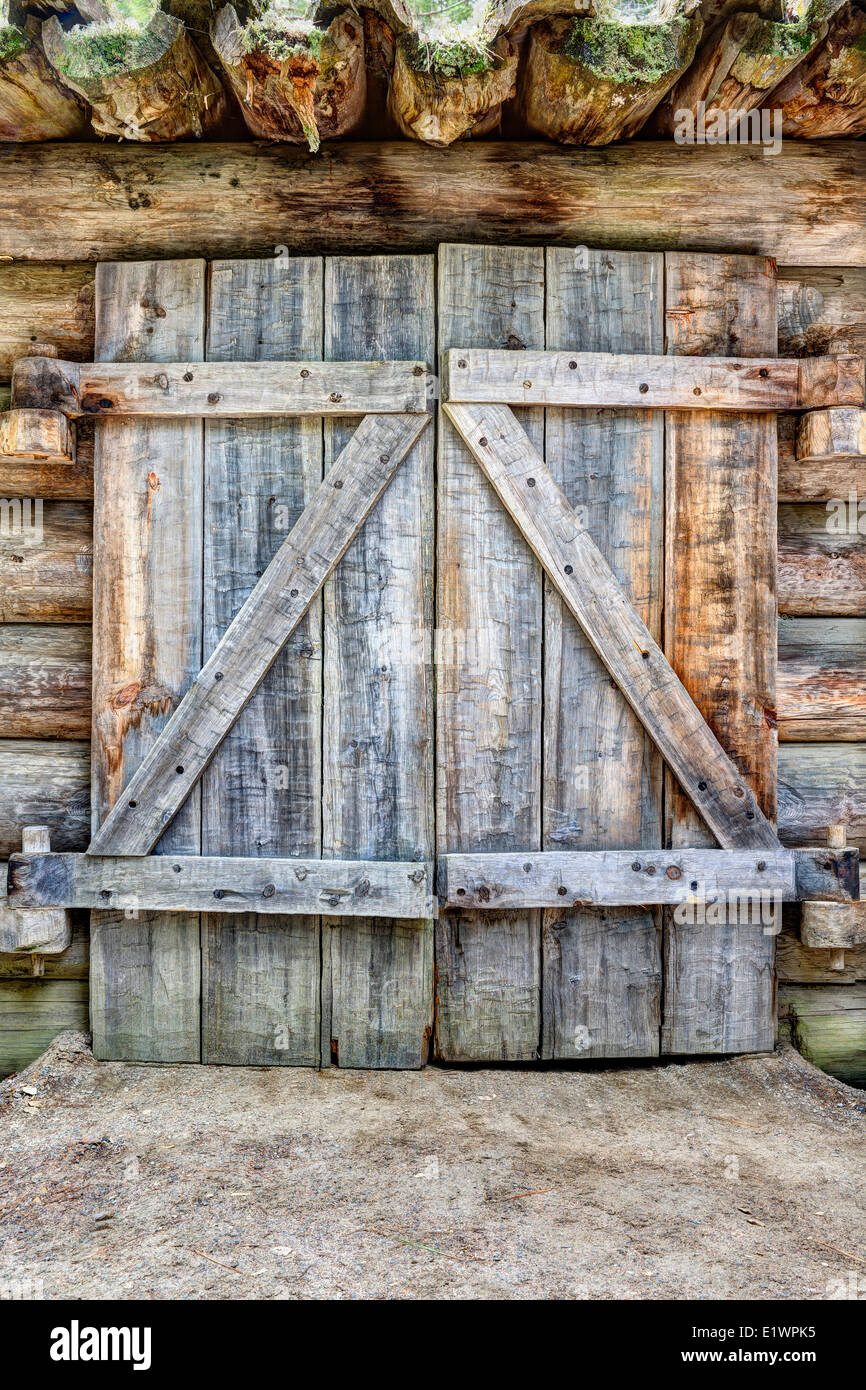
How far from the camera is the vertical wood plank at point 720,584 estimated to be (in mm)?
2988

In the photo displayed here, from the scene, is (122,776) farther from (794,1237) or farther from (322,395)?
(794,1237)

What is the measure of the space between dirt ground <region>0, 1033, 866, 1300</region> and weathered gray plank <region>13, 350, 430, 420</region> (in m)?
2.14

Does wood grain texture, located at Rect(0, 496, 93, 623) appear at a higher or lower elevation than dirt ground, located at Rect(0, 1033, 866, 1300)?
higher

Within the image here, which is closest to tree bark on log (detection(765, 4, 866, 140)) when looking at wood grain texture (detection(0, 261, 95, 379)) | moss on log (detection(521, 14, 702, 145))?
moss on log (detection(521, 14, 702, 145))

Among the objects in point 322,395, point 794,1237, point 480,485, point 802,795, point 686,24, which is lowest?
point 794,1237

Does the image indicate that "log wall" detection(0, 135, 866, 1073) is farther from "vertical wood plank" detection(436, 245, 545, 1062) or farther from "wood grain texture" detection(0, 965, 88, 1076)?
"vertical wood plank" detection(436, 245, 545, 1062)

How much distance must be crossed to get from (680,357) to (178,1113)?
283 centimetres

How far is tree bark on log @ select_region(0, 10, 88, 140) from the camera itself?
2480 millimetres

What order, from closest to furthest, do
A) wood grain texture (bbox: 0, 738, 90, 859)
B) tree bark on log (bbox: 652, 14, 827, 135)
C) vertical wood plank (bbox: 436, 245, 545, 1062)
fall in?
tree bark on log (bbox: 652, 14, 827, 135) < vertical wood plank (bbox: 436, 245, 545, 1062) < wood grain texture (bbox: 0, 738, 90, 859)

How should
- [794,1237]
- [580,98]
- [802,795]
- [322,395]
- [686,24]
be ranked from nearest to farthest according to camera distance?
[794,1237] < [686,24] < [580,98] < [322,395] < [802,795]

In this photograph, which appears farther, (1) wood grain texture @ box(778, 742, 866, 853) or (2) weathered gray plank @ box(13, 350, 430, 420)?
(1) wood grain texture @ box(778, 742, 866, 853)

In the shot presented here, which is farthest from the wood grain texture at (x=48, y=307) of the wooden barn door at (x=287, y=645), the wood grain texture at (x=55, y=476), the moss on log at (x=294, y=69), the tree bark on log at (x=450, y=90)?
the tree bark on log at (x=450, y=90)

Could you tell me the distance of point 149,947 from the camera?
3000mm

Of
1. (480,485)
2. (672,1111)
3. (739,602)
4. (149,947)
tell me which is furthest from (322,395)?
(672,1111)
